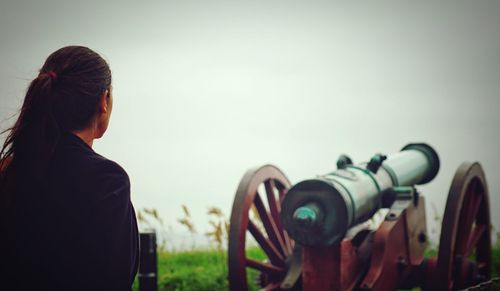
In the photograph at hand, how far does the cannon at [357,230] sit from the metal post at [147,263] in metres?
0.88

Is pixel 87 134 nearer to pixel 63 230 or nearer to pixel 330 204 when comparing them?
pixel 63 230

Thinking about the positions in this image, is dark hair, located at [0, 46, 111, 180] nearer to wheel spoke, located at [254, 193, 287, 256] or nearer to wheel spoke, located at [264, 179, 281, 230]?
wheel spoke, located at [254, 193, 287, 256]

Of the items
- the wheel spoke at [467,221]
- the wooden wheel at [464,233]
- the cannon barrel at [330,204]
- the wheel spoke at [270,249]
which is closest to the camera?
the cannon barrel at [330,204]

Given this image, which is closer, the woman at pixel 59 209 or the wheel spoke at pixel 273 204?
the woman at pixel 59 209

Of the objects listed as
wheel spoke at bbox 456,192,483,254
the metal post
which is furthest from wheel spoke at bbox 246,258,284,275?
wheel spoke at bbox 456,192,483,254

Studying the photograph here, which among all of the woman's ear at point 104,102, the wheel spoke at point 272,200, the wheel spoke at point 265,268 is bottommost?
the wheel spoke at point 265,268

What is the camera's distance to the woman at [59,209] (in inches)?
63.9

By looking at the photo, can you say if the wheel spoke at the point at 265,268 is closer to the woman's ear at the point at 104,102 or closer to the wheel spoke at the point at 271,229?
the wheel spoke at the point at 271,229

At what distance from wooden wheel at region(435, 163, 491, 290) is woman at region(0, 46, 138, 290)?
9.60ft

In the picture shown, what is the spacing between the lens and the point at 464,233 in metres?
4.62

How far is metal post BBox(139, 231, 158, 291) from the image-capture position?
141 inches

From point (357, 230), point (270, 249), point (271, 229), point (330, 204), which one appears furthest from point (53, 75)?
point (271, 229)

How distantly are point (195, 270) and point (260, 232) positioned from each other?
1.70 metres

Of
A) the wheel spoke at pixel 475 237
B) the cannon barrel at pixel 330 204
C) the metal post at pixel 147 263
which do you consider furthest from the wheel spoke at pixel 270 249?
the wheel spoke at pixel 475 237
